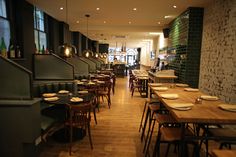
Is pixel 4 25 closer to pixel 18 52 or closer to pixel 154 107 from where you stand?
pixel 18 52

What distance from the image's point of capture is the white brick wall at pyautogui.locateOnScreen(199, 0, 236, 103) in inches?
152

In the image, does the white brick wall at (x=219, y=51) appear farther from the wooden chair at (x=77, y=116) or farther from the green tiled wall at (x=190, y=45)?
the wooden chair at (x=77, y=116)

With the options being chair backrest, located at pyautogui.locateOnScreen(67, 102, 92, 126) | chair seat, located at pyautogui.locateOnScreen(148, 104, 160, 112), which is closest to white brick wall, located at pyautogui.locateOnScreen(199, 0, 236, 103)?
chair seat, located at pyautogui.locateOnScreen(148, 104, 160, 112)

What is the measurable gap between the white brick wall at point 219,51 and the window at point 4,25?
190 inches

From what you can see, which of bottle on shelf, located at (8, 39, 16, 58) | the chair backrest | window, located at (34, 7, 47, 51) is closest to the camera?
the chair backrest

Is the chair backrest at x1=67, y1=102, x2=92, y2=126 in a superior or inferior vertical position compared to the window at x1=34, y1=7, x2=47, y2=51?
inferior

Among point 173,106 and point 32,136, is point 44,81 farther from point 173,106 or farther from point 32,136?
point 173,106

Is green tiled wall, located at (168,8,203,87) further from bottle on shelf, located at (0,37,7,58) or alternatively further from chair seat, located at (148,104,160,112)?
bottle on shelf, located at (0,37,7,58)

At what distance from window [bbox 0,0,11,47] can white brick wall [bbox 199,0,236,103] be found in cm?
483

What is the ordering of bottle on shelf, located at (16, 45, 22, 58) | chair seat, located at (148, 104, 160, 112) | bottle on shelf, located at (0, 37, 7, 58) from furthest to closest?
bottle on shelf, located at (16, 45, 22, 58)
bottle on shelf, located at (0, 37, 7, 58)
chair seat, located at (148, 104, 160, 112)

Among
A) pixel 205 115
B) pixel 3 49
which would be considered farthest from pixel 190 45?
pixel 3 49

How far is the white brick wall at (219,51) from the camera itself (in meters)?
3.85

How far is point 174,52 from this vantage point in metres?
7.00

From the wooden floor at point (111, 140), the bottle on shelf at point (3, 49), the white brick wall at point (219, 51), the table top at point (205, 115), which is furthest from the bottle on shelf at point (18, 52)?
the white brick wall at point (219, 51)
